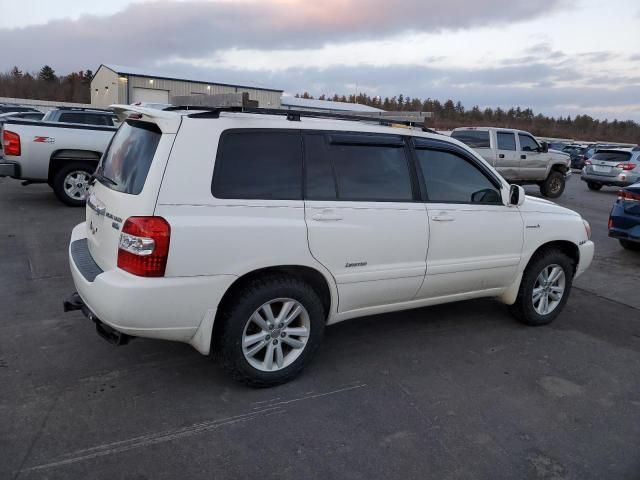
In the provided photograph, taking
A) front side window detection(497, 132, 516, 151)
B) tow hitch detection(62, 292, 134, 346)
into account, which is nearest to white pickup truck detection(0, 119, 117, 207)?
tow hitch detection(62, 292, 134, 346)

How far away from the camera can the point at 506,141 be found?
604 inches

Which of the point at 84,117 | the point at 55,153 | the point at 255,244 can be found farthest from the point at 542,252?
the point at 84,117

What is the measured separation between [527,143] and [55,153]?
41.2 feet

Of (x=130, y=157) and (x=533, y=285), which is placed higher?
(x=130, y=157)

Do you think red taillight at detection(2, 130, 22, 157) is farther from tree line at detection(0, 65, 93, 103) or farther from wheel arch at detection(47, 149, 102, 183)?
tree line at detection(0, 65, 93, 103)

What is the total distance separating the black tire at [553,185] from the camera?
53.6 ft

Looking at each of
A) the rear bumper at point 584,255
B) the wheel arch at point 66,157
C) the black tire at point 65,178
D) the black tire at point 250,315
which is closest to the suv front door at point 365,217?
the black tire at point 250,315

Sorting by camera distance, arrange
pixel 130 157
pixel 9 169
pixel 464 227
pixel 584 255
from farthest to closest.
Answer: pixel 9 169
pixel 584 255
pixel 464 227
pixel 130 157

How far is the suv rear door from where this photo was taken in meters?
3.16

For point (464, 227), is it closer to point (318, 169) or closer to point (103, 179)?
point (318, 169)

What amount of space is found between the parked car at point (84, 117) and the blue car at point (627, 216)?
9.57 metres

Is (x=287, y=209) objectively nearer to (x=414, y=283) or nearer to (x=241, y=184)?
(x=241, y=184)

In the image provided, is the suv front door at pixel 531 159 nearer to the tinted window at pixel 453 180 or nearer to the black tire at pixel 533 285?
the black tire at pixel 533 285

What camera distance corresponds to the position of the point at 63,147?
9.71m
